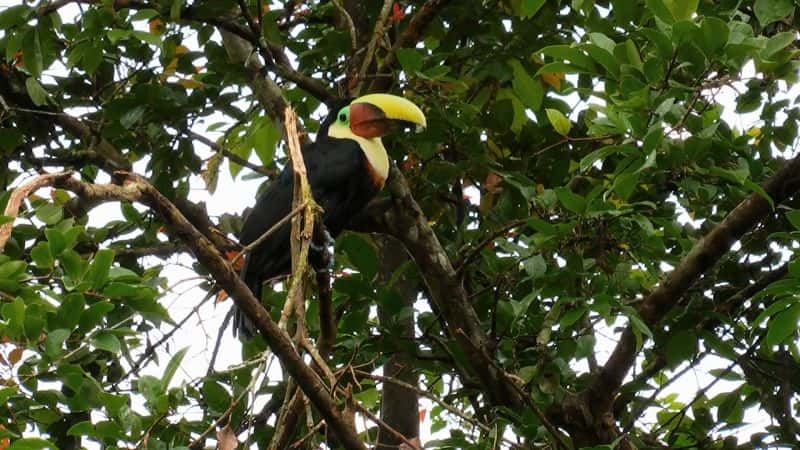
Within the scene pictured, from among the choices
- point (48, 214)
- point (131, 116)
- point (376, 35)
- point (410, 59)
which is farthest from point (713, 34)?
point (131, 116)

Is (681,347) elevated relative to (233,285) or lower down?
elevated

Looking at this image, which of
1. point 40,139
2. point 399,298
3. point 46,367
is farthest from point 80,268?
point 40,139

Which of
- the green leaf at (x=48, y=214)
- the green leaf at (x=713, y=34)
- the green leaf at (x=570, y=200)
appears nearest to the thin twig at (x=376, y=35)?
the green leaf at (x=570, y=200)

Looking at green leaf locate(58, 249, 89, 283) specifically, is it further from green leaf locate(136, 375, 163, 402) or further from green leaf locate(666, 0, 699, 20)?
green leaf locate(666, 0, 699, 20)

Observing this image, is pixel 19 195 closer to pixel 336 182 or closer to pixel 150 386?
pixel 150 386

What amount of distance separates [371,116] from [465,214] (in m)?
0.53

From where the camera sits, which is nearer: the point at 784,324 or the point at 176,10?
the point at 784,324

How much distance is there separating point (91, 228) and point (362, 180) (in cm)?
100

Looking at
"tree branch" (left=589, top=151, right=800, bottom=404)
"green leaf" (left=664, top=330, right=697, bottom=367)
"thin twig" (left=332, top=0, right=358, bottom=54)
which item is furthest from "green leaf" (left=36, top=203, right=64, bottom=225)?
"green leaf" (left=664, top=330, right=697, bottom=367)

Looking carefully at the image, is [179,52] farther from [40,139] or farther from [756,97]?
[756,97]

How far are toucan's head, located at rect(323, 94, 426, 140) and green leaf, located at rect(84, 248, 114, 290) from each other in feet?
5.08

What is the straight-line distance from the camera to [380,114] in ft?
13.9

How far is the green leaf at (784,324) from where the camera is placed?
3.03 meters

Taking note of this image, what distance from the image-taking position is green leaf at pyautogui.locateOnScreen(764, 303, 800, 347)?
3025 mm
